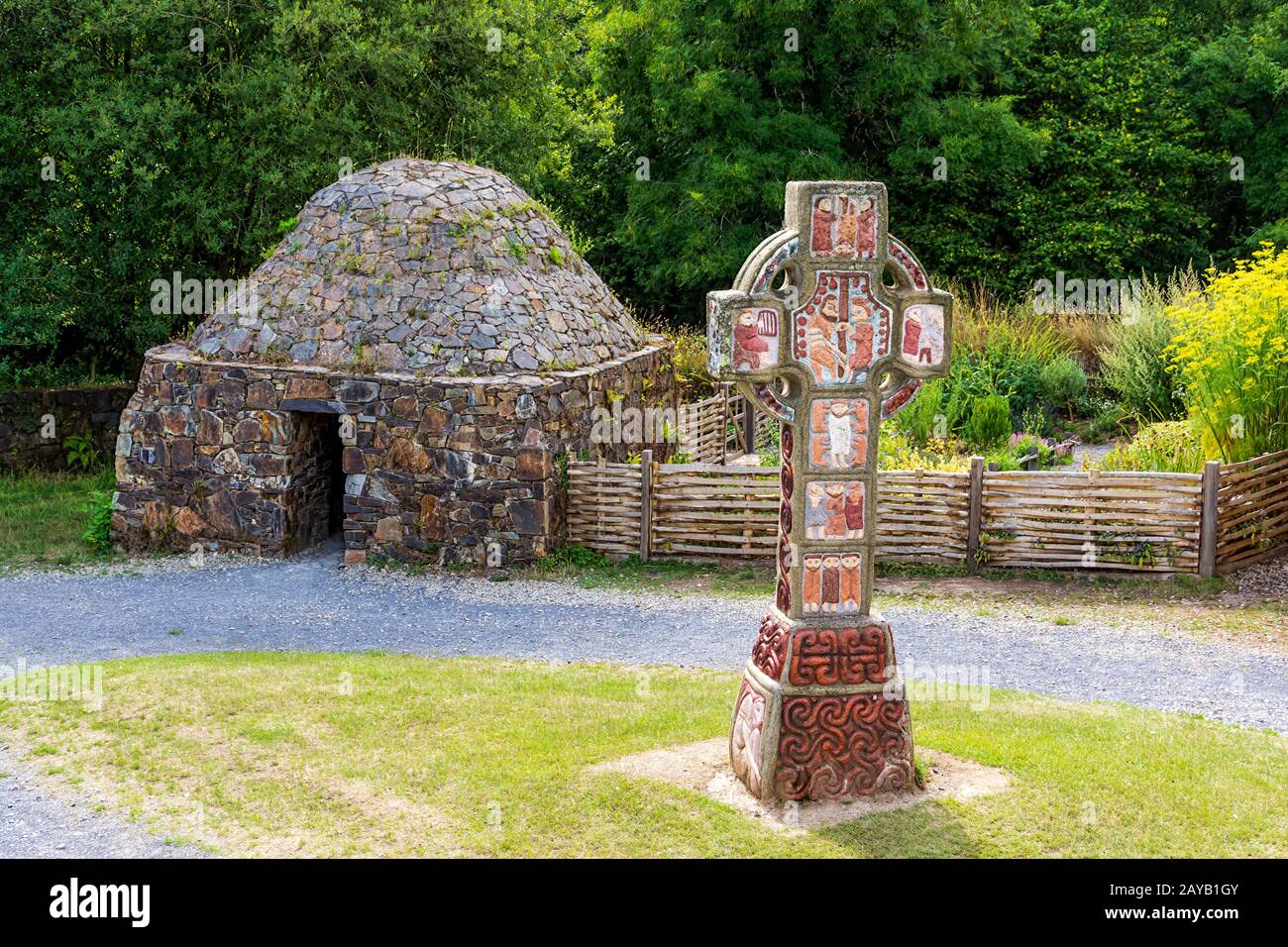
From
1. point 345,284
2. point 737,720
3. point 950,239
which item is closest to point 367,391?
point 345,284

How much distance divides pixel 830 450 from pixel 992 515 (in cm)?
730

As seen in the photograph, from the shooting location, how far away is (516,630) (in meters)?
12.7

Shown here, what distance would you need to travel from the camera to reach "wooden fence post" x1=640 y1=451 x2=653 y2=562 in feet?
49.6

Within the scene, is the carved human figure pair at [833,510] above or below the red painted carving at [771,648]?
above

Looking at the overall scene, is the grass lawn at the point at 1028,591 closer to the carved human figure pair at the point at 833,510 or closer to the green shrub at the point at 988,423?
the green shrub at the point at 988,423

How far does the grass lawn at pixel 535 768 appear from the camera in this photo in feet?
24.2

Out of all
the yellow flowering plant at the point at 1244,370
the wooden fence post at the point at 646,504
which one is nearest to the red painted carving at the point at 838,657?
the wooden fence post at the point at 646,504

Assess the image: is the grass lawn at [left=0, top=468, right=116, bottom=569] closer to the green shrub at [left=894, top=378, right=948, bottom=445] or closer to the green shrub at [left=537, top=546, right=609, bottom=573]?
the green shrub at [left=537, top=546, right=609, bottom=573]

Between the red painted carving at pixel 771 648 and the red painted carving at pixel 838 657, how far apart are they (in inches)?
3.2

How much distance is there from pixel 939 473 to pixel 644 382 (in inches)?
185

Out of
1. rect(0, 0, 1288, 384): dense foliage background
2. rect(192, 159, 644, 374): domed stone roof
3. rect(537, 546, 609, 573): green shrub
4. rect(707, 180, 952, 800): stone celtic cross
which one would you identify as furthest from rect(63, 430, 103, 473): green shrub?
rect(707, 180, 952, 800): stone celtic cross

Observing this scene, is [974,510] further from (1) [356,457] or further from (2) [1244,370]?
(1) [356,457]

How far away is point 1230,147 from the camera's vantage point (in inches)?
1119

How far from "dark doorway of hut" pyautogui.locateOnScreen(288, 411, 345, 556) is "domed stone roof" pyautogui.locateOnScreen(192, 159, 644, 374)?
38.6 inches
